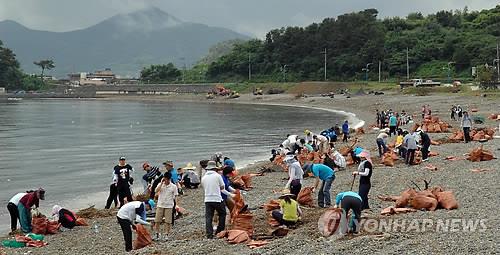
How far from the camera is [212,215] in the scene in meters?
12.7

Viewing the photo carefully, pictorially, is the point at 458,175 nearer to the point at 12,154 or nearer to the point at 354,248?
the point at 354,248

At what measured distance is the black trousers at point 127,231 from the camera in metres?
12.2

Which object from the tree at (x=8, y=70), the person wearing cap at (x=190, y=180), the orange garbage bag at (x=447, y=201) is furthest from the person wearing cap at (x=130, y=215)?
the tree at (x=8, y=70)

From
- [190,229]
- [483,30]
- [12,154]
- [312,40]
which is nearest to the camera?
[190,229]

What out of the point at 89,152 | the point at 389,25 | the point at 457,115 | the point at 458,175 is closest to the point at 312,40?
the point at 389,25

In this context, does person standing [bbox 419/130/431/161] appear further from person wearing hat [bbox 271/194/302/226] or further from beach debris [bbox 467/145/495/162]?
person wearing hat [bbox 271/194/302/226]

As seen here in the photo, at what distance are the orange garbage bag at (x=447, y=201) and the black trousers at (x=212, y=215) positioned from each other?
4712mm

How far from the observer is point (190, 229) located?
46.5ft

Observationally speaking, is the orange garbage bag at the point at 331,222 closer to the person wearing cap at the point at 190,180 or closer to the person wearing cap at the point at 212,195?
the person wearing cap at the point at 212,195

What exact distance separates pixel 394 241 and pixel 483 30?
120420 millimetres

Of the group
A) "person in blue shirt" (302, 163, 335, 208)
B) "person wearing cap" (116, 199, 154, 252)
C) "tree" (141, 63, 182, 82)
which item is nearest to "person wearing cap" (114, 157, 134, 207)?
"person wearing cap" (116, 199, 154, 252)

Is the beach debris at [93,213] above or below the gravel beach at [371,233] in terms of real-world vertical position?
below

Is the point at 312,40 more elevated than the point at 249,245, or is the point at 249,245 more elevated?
the point at 312,40

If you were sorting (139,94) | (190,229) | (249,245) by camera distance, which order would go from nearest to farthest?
(249,245) < (190,229) < (139,94)
